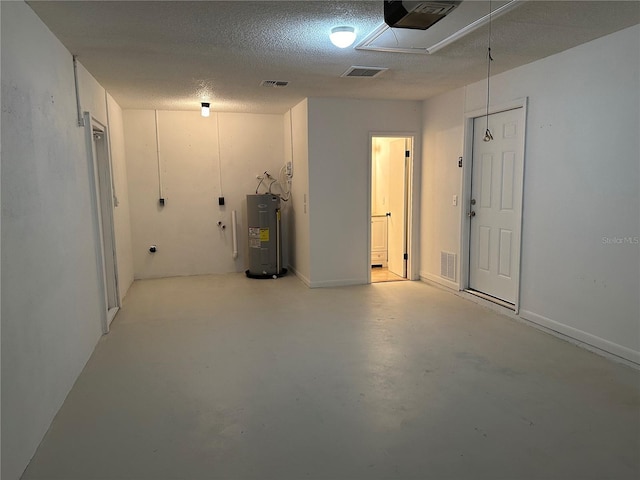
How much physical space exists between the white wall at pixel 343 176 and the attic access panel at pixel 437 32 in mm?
1984

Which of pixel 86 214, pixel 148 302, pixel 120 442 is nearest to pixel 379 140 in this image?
pixel 148 302

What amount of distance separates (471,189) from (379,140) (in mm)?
2184

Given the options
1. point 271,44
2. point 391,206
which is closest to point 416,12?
point 271,44

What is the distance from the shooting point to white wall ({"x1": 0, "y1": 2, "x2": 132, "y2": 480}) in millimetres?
1979

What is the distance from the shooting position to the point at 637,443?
7.18ft

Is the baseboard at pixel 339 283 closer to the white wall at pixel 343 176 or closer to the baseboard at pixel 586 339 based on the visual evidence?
the white wall at pixel 343 176

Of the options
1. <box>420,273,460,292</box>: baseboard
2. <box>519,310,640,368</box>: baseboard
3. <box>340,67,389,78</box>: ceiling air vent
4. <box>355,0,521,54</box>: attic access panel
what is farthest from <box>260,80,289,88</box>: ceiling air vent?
<box>519,310,640,368</box>: baseboard

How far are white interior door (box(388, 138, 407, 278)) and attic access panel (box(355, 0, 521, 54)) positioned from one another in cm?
255

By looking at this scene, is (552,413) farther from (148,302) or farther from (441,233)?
(148,302)

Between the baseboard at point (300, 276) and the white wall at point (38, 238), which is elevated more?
the white wall at point (38, 238)

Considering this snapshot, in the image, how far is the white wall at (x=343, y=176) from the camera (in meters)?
5.33

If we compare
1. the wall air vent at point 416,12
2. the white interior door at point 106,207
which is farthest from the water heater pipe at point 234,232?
the wall air vent at point 416,12

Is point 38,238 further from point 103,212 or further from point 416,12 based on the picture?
point 416,12

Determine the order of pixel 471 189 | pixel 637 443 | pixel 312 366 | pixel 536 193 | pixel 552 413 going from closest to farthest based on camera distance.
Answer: pixel 637 443
pixel 552 413
pixel 312 366
pixel 536 193
pixel 471 189
